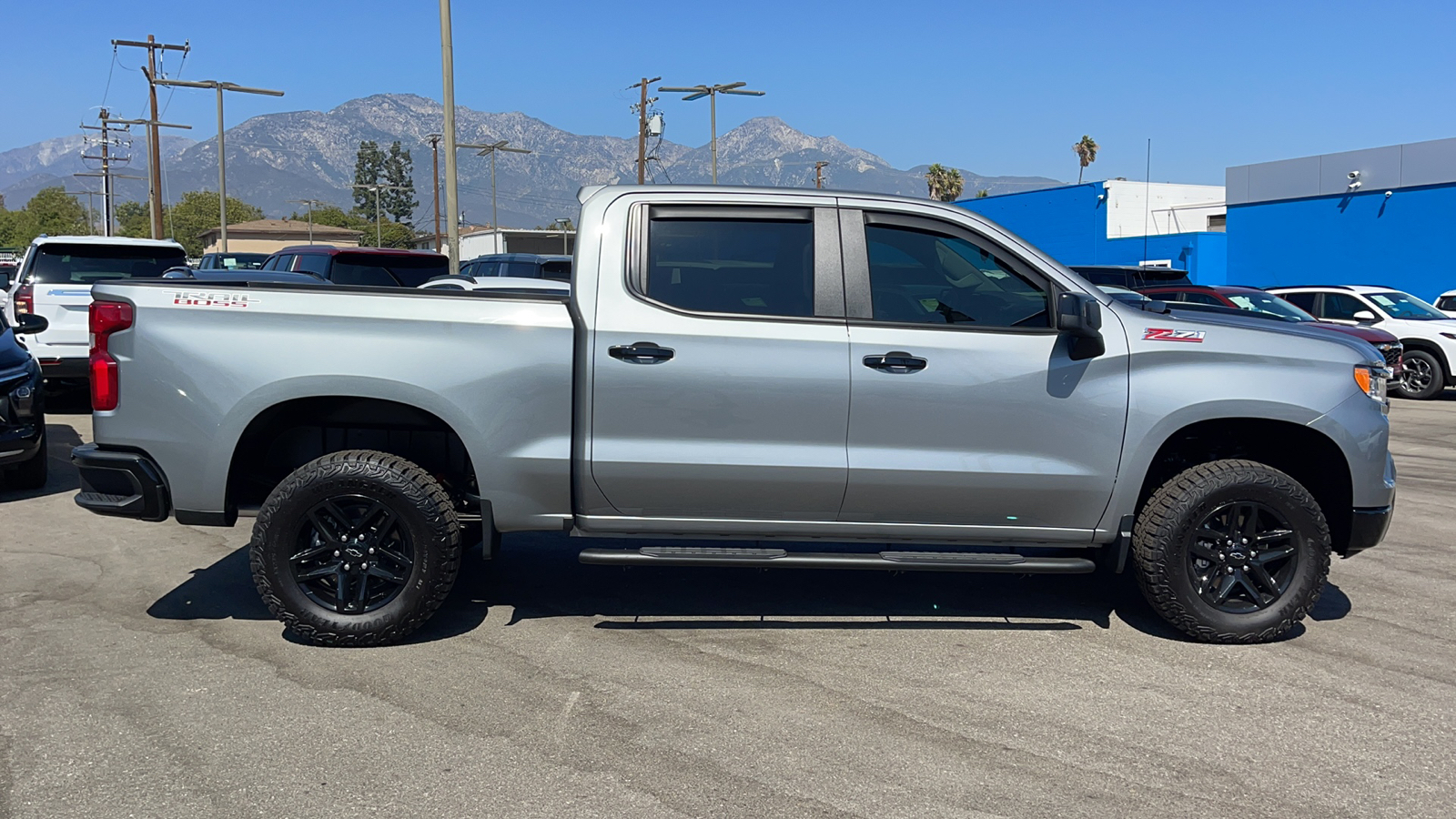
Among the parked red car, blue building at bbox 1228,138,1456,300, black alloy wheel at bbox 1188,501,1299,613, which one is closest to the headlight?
black alloy wheel at bbox 1188,501,1299,613

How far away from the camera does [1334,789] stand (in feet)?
12.6

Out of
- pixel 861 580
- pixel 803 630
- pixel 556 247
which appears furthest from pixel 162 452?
pixel 556 247

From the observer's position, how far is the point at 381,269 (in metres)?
14.8

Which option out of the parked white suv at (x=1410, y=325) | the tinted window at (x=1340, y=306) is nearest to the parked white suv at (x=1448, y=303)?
the parked white suv at (x=1410, y=325)

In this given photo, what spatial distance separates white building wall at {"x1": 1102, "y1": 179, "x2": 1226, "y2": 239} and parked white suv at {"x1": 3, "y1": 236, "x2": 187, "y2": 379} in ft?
98.5

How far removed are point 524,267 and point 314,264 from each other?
3.48 metres

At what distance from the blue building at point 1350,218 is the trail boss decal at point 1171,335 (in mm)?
25466

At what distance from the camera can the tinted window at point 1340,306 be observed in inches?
692

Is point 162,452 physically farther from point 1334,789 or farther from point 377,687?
point 1334,789

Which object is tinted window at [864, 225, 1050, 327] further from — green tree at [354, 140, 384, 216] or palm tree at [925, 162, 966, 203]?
green tree at [354, 140, 384, 216]

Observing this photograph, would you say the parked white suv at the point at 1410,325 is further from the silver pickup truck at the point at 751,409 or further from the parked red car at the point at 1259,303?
the silver pickup truck at the point at 751,409

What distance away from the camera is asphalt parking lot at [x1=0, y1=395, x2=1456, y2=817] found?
375 cm

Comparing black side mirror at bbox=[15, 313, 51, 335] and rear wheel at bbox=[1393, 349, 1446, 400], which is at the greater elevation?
black side mirror at bbox=[15, 313, 51, 335]

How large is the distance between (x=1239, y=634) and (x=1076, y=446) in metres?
1.17
